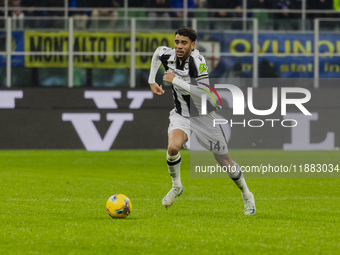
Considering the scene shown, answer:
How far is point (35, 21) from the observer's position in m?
19.2

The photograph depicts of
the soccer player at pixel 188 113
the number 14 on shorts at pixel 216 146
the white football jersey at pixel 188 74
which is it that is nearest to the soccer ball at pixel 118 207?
the soccer player at pixel 188 113

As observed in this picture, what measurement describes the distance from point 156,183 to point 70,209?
12.3 feet

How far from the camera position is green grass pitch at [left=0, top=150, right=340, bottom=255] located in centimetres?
653

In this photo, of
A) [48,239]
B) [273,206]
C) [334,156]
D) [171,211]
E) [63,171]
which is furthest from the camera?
[334,156]

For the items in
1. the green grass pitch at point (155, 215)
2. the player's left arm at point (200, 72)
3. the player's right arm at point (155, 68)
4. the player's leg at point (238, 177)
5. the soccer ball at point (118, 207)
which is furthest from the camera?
the player's right arm at point (155, 68)

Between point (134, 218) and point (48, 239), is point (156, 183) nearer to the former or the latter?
point (134, 218)

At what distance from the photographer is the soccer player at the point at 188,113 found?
8758 millimetres

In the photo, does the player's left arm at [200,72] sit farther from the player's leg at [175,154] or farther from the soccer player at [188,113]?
the player's leg at [175,154]

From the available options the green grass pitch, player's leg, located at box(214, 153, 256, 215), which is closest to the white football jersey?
player's leg, located at box(214, 153, 256, 215)

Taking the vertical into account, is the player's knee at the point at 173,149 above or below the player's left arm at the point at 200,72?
below

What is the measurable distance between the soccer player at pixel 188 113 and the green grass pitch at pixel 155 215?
0.42 metres

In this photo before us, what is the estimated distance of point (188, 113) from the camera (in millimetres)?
9031

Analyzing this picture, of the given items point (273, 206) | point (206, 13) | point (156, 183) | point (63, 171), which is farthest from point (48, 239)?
point (206, 13)

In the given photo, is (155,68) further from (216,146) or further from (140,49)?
(140,49)
